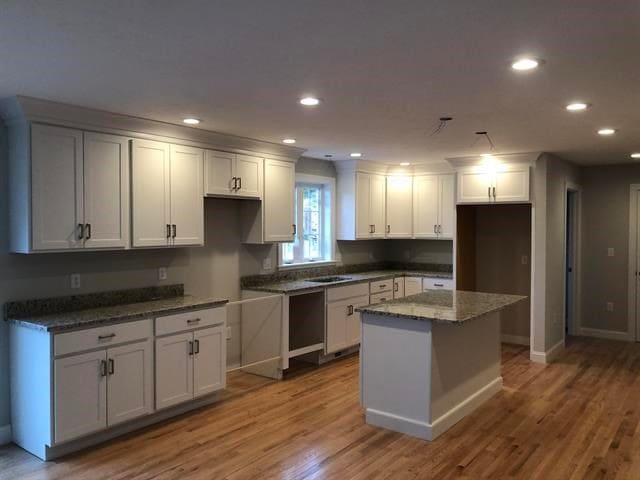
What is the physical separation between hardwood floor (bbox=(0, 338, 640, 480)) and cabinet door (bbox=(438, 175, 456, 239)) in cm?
230

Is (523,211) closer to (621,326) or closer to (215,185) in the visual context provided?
(621,326)

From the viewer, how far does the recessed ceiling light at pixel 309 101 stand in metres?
3.28

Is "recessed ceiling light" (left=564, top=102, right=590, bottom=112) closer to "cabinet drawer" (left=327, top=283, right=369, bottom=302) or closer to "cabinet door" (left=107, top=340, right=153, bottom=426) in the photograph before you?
"cabinet drawer" (left=327, top=283, right=369, bottom=302)

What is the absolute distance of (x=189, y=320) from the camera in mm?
4094

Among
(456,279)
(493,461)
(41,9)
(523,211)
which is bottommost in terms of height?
(493,461)

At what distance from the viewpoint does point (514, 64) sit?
102 inches

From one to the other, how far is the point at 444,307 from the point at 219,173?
227 centimetres

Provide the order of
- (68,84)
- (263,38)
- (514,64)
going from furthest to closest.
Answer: (68,84)
(514,64)
(263,38)

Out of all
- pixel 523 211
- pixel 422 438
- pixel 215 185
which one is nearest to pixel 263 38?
pixel 215 185

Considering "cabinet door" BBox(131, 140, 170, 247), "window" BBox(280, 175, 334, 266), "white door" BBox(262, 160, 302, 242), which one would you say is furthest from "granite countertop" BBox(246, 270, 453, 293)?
"cabinet door" BBox(131, 140, 170, 247)

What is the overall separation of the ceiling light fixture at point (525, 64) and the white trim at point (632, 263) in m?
4.94

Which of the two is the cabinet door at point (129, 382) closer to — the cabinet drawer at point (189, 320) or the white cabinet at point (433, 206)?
the cabinet drawer at point (189, 320)

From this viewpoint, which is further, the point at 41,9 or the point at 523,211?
the point at 523,211

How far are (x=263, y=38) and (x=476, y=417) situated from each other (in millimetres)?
3291
